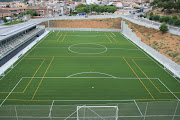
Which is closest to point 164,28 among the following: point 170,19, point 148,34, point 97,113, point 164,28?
point 164,28

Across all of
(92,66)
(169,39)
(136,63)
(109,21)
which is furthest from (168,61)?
(109,21)

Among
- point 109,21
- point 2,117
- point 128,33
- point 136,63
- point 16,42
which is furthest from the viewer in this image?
point 109,21

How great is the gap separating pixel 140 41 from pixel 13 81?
27.2m

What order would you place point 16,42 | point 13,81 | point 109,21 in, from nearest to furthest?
point 13,81
point 16,42
point 109,21

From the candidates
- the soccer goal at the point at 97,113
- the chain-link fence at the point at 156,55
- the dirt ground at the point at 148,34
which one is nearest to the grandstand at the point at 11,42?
the soccer goal at the point at 97,113

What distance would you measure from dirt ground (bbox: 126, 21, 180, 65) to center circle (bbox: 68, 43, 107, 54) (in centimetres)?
1038

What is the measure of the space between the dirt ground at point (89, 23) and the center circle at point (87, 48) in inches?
939

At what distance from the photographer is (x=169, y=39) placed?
3331 centimetres

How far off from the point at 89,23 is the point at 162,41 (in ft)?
107

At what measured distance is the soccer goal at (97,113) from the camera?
11680 millimetres

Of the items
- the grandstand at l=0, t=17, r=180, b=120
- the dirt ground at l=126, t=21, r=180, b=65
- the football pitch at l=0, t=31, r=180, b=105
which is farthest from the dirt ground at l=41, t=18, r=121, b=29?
the football pitch at l=0, t=31, r=180, b=105

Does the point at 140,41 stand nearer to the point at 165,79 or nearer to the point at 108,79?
the point at 165,79

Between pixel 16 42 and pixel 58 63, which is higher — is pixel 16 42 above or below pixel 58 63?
above

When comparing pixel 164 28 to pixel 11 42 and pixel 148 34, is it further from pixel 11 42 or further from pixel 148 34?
pixel 11 42
